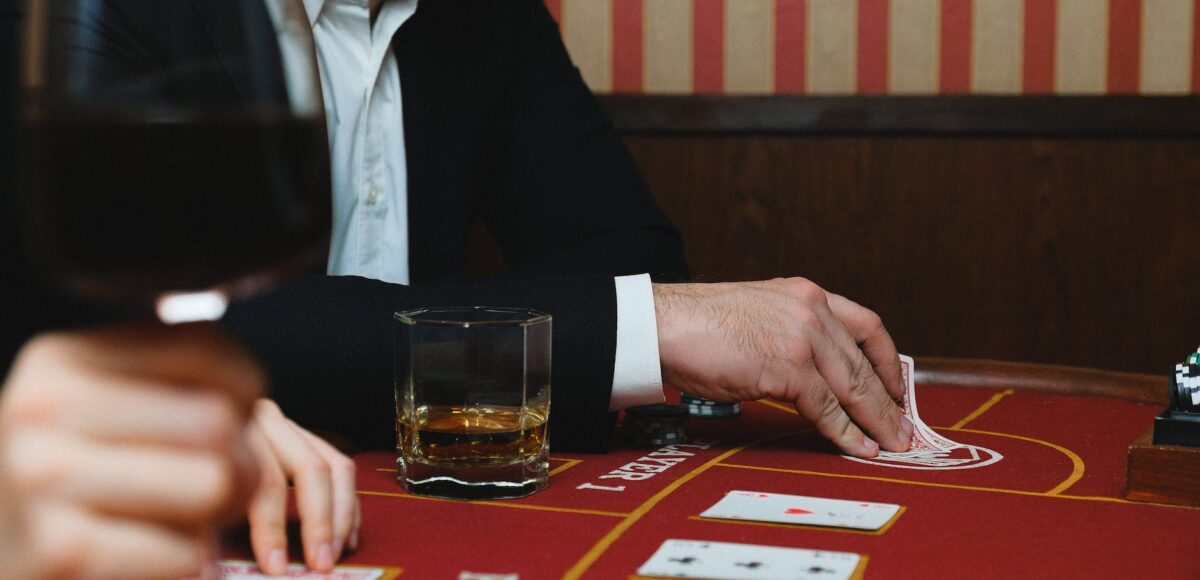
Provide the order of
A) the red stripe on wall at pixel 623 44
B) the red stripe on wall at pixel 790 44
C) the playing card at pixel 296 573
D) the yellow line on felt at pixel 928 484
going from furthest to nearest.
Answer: the red stripe on wall at pixel 623 44, the red stripe on wall at pixel 790 44, the yellow line on felt at pixel 928 484, the playing card at pixel 296 573

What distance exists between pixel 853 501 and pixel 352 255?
1.36 meters

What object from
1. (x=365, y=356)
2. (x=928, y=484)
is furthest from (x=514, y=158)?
(x=928, y=484)

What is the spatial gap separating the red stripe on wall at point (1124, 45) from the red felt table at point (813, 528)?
7.31 feet

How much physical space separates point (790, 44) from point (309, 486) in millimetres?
2858

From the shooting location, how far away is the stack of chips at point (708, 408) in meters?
1.52

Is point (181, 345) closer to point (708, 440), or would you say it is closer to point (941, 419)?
point (708, 440)

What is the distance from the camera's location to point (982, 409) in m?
1.63

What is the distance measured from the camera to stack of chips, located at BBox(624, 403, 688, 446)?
1360mm

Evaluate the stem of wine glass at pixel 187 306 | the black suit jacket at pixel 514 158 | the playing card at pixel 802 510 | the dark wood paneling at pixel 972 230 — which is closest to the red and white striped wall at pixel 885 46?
the dark wood paneling at pixel 972 230

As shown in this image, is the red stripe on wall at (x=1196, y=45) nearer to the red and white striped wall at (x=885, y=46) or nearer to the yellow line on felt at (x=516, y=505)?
the red and white striped wall at (x=885, y=46)

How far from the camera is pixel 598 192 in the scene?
232 centimetres

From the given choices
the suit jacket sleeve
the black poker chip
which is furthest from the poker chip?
the suit jacket sleeve

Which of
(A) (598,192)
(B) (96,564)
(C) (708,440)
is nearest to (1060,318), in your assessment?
(A) (598,192)

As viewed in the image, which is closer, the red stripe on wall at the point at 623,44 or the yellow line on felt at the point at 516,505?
the yellow line on felt at the point at 516,505
